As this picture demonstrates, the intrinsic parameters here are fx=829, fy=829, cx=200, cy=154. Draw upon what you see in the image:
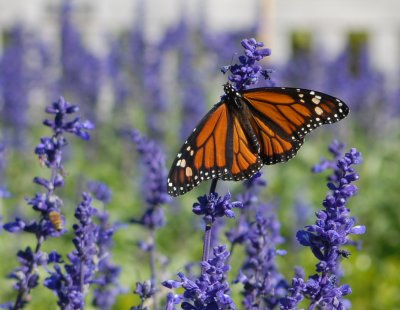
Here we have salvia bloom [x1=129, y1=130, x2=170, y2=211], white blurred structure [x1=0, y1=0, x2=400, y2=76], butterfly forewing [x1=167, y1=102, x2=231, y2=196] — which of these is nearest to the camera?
butterfly forewing [x1=167, y1=102, x2=231, y2=196]

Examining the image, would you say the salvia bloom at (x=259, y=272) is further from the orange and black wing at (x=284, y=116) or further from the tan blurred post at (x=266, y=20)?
the tan blurred post at (x=266, y=20)

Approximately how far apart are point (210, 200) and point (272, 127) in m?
0.48

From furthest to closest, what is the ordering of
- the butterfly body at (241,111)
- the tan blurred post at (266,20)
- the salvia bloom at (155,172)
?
the tan blurred post at (266,20), the salvia bloom at (155,172), the butterfly body at (241,111)

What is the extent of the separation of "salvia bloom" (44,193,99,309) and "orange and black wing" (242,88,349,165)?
64 centimetres

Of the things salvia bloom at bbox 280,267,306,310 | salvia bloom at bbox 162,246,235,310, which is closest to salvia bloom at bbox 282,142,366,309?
salvia bloom at bbox 280,267,306,310

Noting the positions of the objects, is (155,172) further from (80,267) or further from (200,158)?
(200,158)

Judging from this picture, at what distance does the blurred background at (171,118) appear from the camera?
7.73 metres

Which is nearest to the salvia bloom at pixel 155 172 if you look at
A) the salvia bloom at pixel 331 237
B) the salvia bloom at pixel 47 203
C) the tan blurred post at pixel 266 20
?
the salvia bloom at pixel 47 203

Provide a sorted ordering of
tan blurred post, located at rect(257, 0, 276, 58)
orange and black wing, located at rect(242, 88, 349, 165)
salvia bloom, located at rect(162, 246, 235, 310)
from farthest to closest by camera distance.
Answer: tan blurred post, located at rect(257, 0, 276, 58) < orange and black wing, located at rect(242, 88, 349, 165) < salvia bloom, located at rect(162, 246, 235, 310)

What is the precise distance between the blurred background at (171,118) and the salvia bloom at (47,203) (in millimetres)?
2791

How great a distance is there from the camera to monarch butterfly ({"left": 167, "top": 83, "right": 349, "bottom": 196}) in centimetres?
259

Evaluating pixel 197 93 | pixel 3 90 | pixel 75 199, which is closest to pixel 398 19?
pixel 197 93

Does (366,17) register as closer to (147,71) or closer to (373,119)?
(373,119)

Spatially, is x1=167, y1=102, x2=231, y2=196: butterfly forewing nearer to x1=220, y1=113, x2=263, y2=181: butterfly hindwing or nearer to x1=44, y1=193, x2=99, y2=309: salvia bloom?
x1=220, y1=113, x2=263, y2=181: butterfly hindwing
